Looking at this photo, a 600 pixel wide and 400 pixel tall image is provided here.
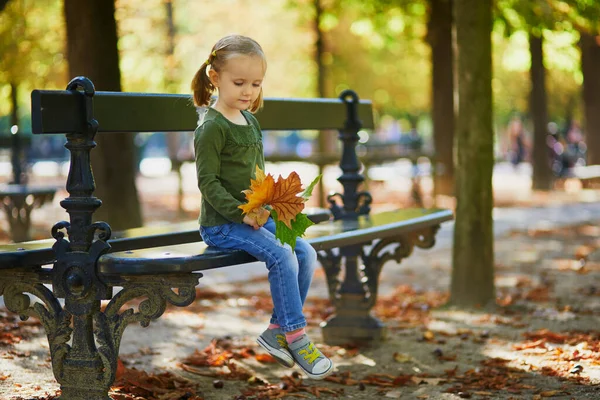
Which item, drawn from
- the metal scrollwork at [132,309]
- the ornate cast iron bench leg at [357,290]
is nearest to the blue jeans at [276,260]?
the metal scrollwork at [132,309]

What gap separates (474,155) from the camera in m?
6.89

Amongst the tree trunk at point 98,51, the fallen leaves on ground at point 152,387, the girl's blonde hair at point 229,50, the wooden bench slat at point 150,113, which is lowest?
the fallen leaves on ground at point 152,387

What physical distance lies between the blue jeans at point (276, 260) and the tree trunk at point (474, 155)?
10.2ft

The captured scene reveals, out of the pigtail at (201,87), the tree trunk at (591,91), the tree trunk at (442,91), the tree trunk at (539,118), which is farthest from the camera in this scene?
the tree trunk at (591,91)

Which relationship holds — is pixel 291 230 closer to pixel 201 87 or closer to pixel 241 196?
pixel 241 196

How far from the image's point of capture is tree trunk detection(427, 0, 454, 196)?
16906 millimetres

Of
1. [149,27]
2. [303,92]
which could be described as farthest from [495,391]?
[303,92]

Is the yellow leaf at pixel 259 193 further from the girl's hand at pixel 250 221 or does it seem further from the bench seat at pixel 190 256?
the bench seat at pixel 190 256

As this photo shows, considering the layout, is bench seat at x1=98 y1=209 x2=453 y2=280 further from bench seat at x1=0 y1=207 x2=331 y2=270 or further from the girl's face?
the girl's face

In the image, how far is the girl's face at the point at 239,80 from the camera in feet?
13.3

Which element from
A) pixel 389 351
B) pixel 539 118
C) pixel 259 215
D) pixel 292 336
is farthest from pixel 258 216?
pixel 539 118

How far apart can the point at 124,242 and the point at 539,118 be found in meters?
16.2

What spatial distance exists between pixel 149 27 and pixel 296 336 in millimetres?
22653

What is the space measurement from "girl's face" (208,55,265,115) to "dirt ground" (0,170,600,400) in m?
1.39
